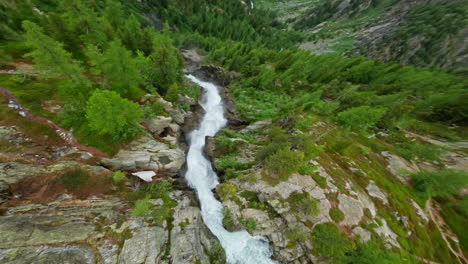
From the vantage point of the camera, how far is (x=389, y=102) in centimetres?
3253

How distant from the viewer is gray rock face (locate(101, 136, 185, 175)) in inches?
664

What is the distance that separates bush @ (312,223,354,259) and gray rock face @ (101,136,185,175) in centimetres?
1788

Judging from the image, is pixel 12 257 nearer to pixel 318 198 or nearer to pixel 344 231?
pixel 318 198

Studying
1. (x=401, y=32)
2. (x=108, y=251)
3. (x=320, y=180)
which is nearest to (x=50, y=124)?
(x=108, y=251)

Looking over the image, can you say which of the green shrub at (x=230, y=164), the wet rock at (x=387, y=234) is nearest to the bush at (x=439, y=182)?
the wet rock at (x=387, y=234)

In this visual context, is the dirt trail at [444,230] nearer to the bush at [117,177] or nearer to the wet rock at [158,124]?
the bush at [117,177]

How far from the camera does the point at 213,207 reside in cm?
1880

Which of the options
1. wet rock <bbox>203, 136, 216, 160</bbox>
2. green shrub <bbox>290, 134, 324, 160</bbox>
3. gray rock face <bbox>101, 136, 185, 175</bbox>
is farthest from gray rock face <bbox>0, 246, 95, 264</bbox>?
green shrub <bbox>290, 134, 324, 160</bbox>

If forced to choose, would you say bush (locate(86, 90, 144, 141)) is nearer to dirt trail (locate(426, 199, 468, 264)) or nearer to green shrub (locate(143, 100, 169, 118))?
green shrub (locate(143, 100, 169, 118))

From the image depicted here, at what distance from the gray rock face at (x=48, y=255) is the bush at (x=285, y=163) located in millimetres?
17548

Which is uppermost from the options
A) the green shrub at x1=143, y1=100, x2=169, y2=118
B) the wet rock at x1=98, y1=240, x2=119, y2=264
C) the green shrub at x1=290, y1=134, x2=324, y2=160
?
the green shrub at x1=290, y1=134, x2=324, y2=160

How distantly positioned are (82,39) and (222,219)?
39.0 meters

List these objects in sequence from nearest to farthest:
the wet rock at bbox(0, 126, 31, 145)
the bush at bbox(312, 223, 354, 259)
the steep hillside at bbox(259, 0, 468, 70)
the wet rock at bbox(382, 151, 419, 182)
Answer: the wet rock at bbox(0, 126, 31, 145) < the bush at bbox(312, 223, 354, 259) < the wet rock at bbox(382, 151, 419, 182) < the steep hillside at bbox(259, 0, 468, 70)

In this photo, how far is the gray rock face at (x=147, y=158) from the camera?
1686cm
